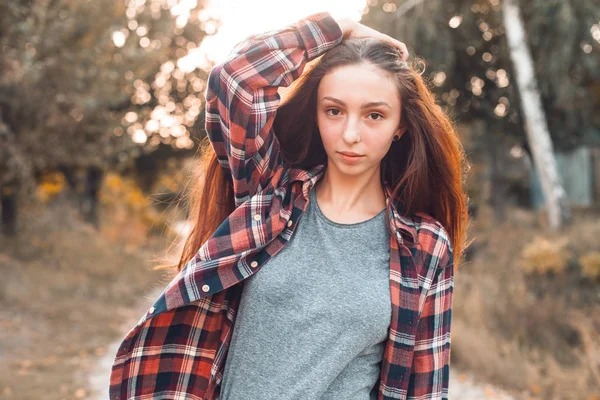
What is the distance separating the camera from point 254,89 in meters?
2.01

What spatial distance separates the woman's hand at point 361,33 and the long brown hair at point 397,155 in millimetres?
37

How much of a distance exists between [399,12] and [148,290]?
5878 mm

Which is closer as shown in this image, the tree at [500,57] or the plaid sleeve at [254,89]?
the plaid sleeve at [254,89]

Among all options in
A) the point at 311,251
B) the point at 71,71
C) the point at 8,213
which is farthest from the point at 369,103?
the point at 8,213

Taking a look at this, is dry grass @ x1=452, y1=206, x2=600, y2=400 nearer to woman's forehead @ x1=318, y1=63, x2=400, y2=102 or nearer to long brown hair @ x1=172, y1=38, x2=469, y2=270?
long brown hair @ x1=172, y1=38, x2=469, y2=270

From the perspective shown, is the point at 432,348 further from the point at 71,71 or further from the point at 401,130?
the point at 71,71

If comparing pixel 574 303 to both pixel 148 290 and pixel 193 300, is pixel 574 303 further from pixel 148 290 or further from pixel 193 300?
pixel 148 290

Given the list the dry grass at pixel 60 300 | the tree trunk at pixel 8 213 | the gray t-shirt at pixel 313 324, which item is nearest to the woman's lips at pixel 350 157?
the gray t-shirt at pixel 313 324

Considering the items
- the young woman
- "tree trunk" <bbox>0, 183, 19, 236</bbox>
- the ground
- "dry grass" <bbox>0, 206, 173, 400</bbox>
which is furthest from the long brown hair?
"tree trunk" <bbox>0, 183, 19, 236</bbox>

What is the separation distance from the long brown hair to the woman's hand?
0.04m

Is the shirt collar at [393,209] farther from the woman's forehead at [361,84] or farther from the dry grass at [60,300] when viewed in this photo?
the dry grass at [60,300]

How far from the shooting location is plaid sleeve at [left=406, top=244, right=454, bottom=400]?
6.42ft

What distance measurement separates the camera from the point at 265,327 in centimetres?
191

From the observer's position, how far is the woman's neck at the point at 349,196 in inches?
82.4
